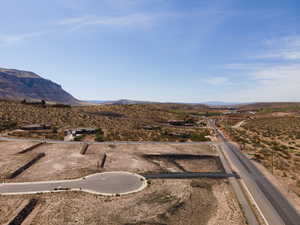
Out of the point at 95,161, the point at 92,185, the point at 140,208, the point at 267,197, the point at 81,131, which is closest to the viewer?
the point at 140,208

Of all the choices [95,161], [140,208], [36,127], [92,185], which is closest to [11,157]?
[95,161]

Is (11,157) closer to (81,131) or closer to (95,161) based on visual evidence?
(95,161)

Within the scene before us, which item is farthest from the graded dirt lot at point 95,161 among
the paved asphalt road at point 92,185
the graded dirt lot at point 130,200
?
the paved asphalt road at point 92,185

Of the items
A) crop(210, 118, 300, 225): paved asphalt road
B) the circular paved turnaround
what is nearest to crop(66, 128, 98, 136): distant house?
the circular paved turnaround

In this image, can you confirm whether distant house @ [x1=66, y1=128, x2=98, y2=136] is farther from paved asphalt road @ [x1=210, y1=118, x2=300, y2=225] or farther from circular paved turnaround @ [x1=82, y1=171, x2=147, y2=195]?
paved asphalt road @ [x1=210, y1=118, x2=300, y2=225]

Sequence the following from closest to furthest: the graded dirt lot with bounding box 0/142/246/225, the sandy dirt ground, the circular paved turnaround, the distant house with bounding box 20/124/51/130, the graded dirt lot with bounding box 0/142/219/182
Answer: the graded dirt lot with bounding box 0/142/246/225
the circular paved turnaround
the sandy dirt ground
the graded dirt lot with bounding box 0/142/219/182
the distant house with bounding box 20/124/51/130

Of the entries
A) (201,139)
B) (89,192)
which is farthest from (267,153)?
(89,192)

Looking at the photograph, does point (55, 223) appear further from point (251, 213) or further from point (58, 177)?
point (251, 213)
